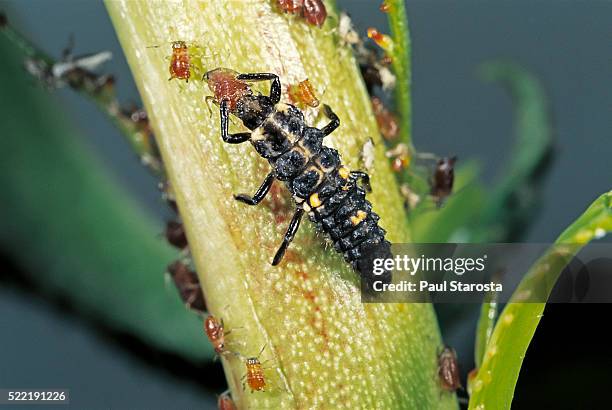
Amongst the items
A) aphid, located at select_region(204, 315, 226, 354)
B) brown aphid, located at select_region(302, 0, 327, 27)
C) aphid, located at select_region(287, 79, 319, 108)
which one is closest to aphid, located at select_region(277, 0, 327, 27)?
brown aphid, located at select_region(302, 0, 327, 27)

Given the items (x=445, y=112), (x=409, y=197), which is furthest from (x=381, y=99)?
(x=445, y=112)

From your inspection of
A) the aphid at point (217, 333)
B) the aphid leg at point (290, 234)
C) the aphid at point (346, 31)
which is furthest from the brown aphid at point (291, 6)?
the aphid at point (217, 333)

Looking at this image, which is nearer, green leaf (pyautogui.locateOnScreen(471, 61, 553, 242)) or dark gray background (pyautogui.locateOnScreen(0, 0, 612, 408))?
green leaf (pyautogui.locateOnScreen(471, 61, 553, 242))

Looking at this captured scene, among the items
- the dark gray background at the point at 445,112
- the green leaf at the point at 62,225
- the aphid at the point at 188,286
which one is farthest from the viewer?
the dark gray background at the point at 445,112

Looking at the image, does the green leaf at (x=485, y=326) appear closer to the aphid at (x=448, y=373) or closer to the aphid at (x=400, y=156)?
the aphid at (x=448, y=373)

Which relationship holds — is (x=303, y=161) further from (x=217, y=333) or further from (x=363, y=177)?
(x=217, y=333)

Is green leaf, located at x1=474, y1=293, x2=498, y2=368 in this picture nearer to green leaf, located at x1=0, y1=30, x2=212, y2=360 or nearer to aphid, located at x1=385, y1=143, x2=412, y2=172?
aphid, located at x1=385, y1=143, x2=412, y2=172
